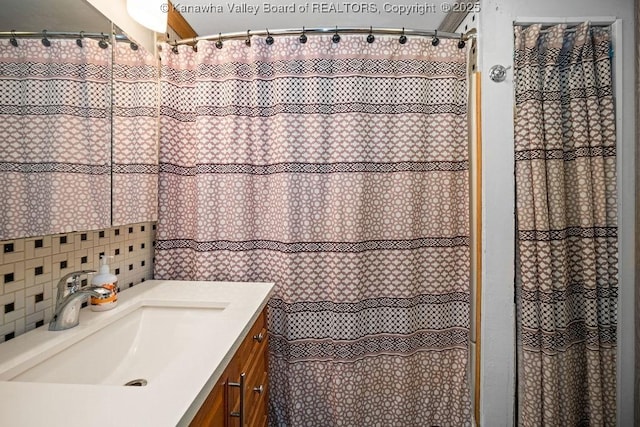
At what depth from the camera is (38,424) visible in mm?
522

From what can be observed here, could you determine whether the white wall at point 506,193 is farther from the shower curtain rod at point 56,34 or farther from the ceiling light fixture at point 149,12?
the shower curtain rod at point 56,34

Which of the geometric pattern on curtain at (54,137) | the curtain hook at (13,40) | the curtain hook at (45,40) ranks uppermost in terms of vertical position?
the curtain hook at (45,40)

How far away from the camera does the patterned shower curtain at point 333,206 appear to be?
1.47 m

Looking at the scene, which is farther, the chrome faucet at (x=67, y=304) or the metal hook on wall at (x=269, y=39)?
the metal hook on wall at (x=269, y=39)

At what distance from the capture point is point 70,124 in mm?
983

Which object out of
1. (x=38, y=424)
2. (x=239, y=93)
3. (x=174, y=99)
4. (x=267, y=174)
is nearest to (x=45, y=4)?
(x=174, y=99)

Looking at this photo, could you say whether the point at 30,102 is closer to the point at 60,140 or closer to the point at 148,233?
the point at 60,140

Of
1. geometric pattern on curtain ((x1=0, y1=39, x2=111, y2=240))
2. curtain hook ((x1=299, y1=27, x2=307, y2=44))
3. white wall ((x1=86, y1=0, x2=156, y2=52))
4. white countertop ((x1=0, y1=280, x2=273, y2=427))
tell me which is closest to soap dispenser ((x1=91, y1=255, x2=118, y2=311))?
white countertop ((x1=0, y1=280, x2=273, y2=427))

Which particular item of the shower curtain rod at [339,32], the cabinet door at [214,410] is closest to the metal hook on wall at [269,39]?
the shower curtain rod at [339,32]

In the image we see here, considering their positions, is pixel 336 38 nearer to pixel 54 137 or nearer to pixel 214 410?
pixel 54 137

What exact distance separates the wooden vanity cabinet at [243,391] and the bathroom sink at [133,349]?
0.40 ft

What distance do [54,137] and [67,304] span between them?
0.50 m

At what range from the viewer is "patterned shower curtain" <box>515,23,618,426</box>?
54.3 inches

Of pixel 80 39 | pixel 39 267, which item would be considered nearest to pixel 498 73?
pixel 80 39
